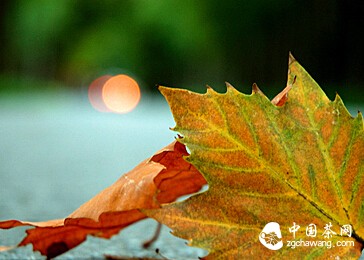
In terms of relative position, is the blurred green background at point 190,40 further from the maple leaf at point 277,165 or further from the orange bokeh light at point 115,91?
the maple leaf at point 277,165

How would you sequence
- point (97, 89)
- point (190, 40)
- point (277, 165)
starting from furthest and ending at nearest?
point (97, 89) < point (190, 40) < point (277, 165)

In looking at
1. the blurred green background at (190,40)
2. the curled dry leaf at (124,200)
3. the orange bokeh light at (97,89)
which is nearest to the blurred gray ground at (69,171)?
the curled dry leaf at (124,200)

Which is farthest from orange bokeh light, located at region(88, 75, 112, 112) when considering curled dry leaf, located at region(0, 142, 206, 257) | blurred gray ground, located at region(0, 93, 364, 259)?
curled dry leaf, located at region(0, 142, 206, 257)

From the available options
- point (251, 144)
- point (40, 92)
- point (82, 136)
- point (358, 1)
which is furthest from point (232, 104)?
point (358, 1)

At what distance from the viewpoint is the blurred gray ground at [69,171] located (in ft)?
1.35

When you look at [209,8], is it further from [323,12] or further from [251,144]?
[251,144]

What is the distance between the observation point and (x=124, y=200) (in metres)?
0.25

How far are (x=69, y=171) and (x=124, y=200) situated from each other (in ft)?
2.50

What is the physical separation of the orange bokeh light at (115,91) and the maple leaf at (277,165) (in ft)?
14.2

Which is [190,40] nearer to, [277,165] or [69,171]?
[69,171]

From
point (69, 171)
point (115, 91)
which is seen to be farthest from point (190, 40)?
point (69, 171)

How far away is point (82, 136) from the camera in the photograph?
5.69 ft

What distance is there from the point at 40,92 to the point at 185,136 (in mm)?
4783

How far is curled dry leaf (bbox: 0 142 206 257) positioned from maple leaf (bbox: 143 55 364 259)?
0.07ft
